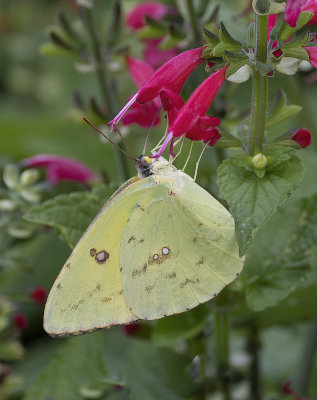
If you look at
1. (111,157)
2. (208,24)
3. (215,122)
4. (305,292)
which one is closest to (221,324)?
(305,292)

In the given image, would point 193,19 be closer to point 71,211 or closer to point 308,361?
point 71,211

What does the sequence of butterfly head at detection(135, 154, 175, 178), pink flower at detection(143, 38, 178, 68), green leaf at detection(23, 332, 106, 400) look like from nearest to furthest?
butterfly head at detection(135, 154, 175, 178)
green leaf at detection(23, 332, 106, 400)
pink flower at detection(143, 38, 178, 68)

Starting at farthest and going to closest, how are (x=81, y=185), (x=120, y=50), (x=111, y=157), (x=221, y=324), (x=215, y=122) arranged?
(x=111, y=157), (x=81, y=185), (x=120, y=50), (x=221, y=324), (x=215, y=122)

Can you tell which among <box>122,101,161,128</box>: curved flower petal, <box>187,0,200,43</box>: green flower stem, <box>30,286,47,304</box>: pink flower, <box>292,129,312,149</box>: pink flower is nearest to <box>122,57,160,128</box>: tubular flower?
<box>122,101,161,128</box>: curved flower petal

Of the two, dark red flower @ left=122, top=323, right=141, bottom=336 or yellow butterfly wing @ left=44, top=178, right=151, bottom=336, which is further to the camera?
Answer: dark red flower @ left=122, top=323, right=141, bottom=336

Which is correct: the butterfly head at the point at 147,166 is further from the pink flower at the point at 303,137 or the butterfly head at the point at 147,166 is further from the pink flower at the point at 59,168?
the pink flower at the point at 59,168

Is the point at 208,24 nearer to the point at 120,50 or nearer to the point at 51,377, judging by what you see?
the point at 120,50

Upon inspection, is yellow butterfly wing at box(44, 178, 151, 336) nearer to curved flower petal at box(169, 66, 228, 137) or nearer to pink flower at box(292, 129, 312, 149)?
curved flower petal at box(169, 66, 228, 137)

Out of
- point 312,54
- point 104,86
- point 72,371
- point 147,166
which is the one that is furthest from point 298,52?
point 72,371
